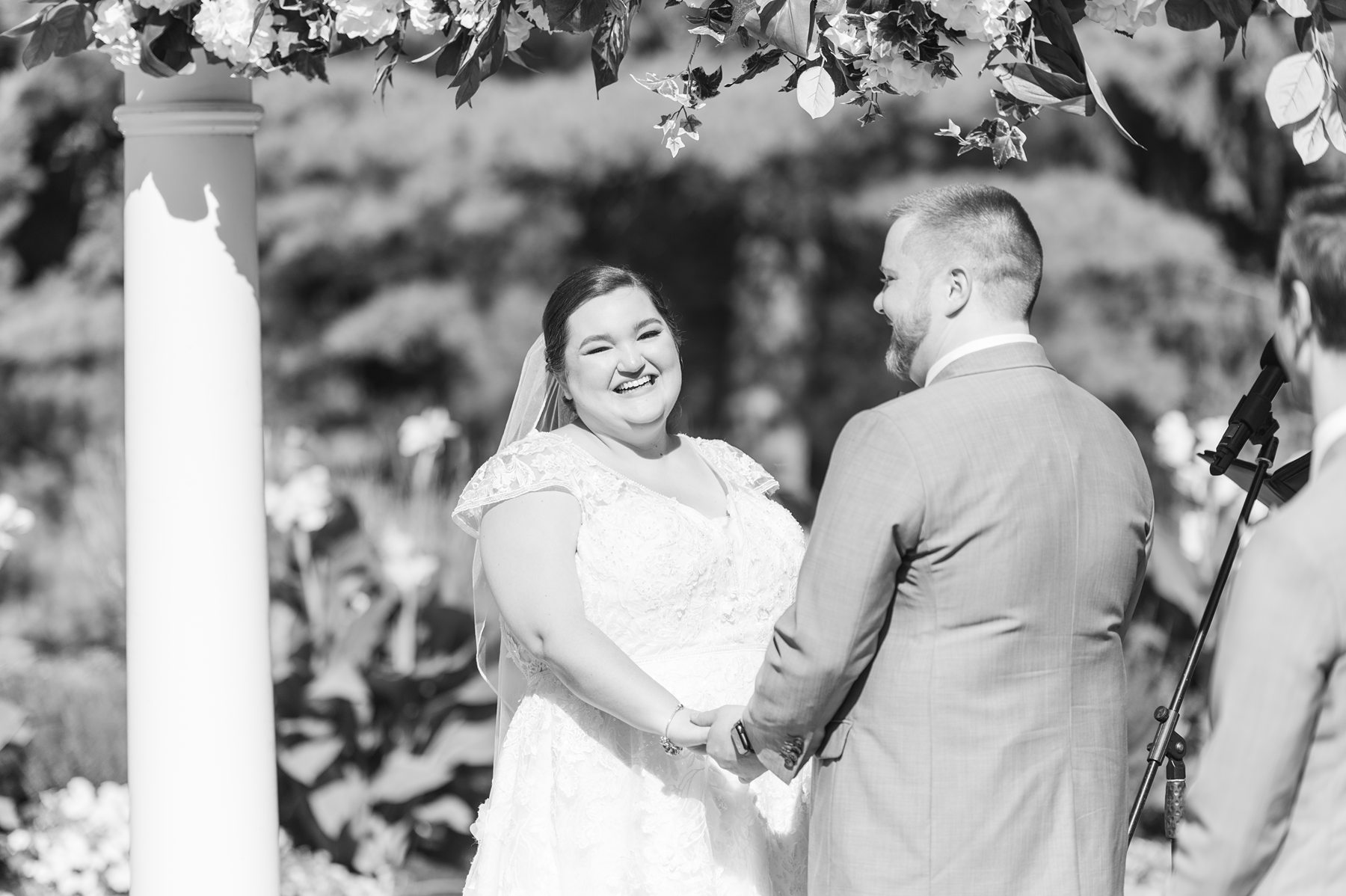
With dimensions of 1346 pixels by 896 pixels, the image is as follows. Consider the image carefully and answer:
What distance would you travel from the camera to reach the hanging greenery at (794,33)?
238cm

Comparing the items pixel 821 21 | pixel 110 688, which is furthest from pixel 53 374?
pixel 821 21

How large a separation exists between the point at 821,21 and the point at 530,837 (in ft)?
5.59

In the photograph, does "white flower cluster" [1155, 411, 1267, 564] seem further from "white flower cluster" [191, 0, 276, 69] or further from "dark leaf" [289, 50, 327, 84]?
"white flower cluster" [191, 0, 276, 69]

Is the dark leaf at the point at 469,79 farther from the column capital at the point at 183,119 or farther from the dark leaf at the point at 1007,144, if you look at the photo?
the dark leaf at the point at 1007,144

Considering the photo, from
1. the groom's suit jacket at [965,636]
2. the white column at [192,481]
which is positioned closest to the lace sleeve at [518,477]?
the white column at [192,481]

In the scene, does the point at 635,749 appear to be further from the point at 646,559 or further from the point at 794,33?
the point at 794,33

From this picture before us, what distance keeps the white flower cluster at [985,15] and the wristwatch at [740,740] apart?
1.26 metres

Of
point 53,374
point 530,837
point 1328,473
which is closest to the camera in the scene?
point 1328,473

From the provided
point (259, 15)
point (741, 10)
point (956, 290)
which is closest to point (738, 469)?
point (956, 290)

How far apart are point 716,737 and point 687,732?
8cm

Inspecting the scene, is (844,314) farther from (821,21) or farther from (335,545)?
(821,21)

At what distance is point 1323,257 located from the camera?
1919 mm

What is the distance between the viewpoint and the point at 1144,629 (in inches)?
248

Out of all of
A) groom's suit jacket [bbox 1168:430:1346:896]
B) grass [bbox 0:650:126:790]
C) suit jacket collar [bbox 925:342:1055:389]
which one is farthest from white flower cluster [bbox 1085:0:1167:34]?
grass [bbox 0:650:126:790]
